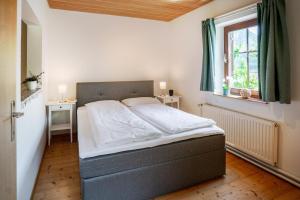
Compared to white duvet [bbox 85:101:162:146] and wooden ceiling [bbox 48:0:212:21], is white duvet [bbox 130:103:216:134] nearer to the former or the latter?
white duvet [bbox 85:101:162:146]

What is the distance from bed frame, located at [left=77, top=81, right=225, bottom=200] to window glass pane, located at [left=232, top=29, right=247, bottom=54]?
1461 mm

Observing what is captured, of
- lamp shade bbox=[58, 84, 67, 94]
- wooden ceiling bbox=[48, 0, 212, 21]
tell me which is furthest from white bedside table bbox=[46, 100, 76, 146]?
wooden ceiling bbox=[48, 0, 212, 21]

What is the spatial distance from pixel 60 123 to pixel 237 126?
9.86ft

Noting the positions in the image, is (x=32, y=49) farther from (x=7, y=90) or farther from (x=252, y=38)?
(x=252, y=38)

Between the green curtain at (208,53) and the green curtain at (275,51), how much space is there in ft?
2.91

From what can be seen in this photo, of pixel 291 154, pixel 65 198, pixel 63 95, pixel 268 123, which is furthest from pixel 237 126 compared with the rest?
pixel 63 95

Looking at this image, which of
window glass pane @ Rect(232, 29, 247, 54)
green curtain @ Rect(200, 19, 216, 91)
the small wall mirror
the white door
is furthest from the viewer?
green curtain @ Rect(200, 19, 216, 91)

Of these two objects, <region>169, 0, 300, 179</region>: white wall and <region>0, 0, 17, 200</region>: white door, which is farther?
<region>169, 0, 300, 179</region>: white wall

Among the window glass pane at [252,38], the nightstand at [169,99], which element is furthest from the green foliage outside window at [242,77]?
the nightstand at [169,99]

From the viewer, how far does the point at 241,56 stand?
2.92m

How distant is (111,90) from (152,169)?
2.33 meters

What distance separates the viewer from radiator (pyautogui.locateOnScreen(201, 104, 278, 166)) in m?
2.25

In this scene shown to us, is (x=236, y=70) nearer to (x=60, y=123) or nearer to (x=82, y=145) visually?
(x=82, y=145)

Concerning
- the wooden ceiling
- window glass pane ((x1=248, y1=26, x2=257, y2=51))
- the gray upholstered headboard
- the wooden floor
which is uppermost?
the wooden ceiling
